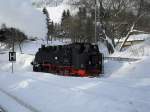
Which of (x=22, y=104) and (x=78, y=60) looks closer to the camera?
(x=22, y=104)

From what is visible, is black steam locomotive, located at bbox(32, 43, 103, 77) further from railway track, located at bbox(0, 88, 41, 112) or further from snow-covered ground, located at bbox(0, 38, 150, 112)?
railway track, located at bbox(0, 88, 41, 112)

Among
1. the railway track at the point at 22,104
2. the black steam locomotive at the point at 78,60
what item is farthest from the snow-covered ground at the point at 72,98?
the black steam locomotive at the point at 78,60

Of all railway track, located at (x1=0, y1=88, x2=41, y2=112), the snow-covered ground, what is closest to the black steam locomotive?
the snow-covered ground

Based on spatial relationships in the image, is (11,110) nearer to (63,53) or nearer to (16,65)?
(63,53)

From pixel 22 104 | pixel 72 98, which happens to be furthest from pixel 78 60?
pixel 72 98

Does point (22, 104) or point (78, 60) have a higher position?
point (78, 60)

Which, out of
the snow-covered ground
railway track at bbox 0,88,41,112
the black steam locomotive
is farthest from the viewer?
the black steam locomotive

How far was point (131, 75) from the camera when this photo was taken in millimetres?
28250

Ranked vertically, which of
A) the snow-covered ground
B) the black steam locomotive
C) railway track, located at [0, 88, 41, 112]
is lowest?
railway track, located at [0, 88, 41, 112]

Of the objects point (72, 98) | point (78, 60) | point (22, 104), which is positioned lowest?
point (22, 104)

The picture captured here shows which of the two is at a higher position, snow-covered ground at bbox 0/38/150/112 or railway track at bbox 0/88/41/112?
snow-covered ground at bbox 0/38/150/112

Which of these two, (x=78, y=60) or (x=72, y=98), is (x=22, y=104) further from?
(x=78, y=60)

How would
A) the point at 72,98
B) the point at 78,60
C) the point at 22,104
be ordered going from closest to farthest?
the point at 72,98
the point at 22,104
the point at 78,60

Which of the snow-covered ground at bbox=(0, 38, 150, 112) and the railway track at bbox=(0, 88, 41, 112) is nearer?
the snow-covered ground at bbox=(0, 38, 150, 112)
